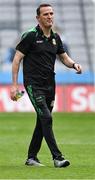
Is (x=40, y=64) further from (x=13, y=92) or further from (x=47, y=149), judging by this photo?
(x=47, y=149)

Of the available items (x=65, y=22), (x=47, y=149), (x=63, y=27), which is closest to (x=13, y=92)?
(x=47, y=149)

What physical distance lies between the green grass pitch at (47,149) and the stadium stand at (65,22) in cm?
852

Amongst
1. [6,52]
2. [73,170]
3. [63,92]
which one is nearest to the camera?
[73,170]

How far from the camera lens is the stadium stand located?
33531 millimetres

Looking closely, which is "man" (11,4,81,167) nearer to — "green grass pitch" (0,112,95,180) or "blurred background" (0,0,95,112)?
"green grass pitch" (0,112,95,180)

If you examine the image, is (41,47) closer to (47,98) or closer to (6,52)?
(47,98)

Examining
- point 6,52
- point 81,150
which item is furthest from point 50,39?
point 6,52

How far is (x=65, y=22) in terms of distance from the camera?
35.1 metres

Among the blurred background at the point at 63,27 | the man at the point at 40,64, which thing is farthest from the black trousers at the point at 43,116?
the blurred background at the point at 63,27

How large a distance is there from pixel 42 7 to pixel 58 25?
24.3 metres

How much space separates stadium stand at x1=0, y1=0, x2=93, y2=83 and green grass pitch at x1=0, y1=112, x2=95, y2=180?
8.52 meters

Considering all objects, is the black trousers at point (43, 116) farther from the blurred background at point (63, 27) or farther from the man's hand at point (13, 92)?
the blurred background at point (63, 27)

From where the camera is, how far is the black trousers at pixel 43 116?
1006 centimetres

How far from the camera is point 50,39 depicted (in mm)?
10391
